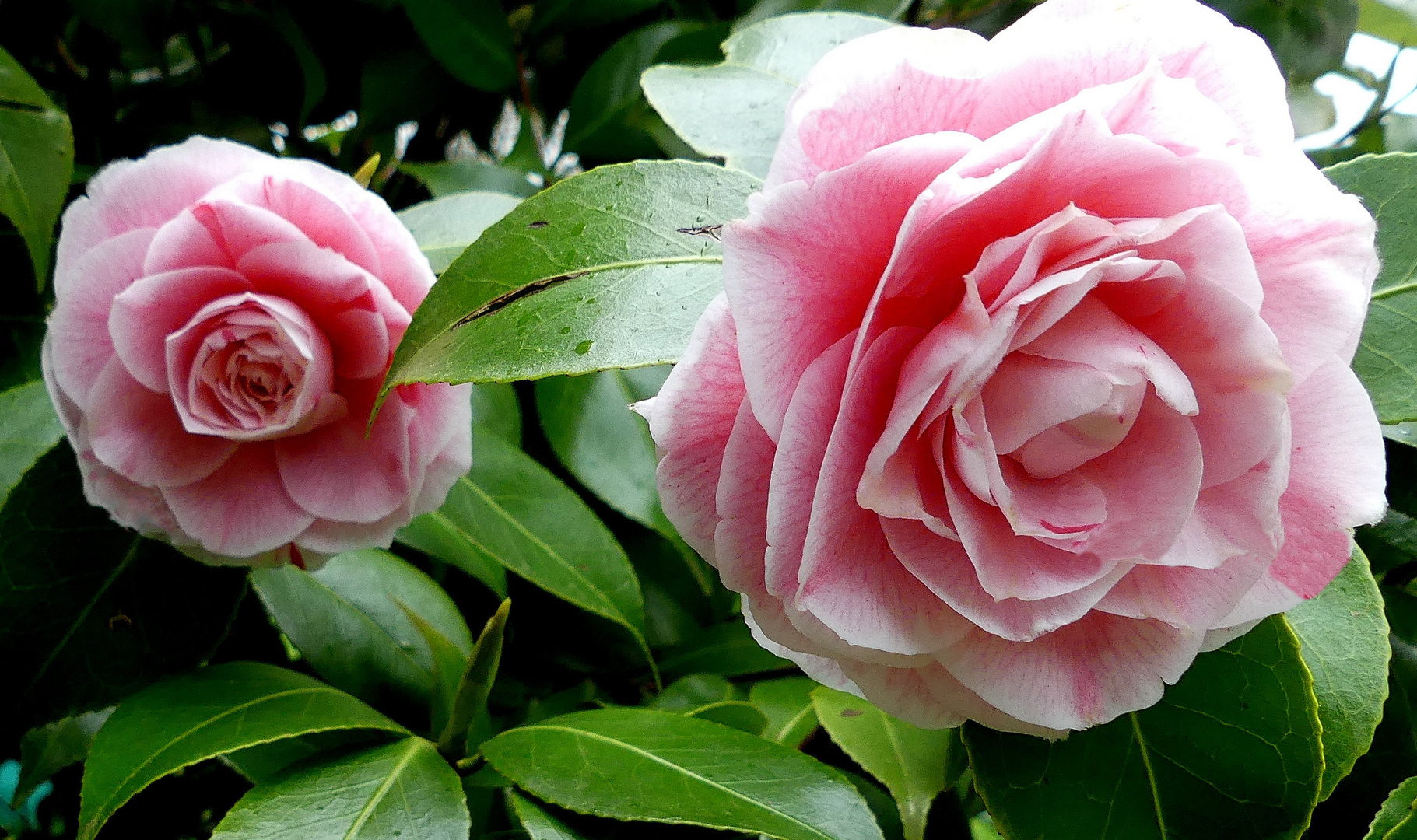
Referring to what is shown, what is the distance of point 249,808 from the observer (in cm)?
48

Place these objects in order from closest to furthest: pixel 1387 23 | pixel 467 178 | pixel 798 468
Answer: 1. pixel 798 468
2. pixel 467 178
3. pixel 1387 23

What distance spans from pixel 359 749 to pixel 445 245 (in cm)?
33

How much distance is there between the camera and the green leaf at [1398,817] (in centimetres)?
42

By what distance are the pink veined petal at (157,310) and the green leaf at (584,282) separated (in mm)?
183

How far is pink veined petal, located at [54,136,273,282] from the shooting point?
20.9 inches

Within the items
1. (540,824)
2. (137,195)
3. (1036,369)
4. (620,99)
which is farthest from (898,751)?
(620,99)

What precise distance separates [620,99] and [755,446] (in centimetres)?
70

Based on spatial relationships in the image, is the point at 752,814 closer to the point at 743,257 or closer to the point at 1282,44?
the point at 743,257

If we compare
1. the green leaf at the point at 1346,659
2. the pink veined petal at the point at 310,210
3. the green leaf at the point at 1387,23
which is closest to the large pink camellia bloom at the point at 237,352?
the pink veined petal at the point at 310,210

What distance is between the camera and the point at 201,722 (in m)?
0.54

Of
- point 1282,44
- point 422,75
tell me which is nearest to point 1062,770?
point 1282,44

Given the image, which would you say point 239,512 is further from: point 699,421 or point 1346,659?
point 1346,659

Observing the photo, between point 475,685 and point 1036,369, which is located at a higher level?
point 1036,369

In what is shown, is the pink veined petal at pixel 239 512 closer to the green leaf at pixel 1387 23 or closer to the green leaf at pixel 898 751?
the green leaf at pixel 898 751
